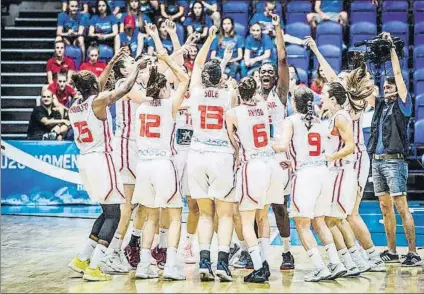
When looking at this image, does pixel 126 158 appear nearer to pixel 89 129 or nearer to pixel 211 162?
pixel 89 129

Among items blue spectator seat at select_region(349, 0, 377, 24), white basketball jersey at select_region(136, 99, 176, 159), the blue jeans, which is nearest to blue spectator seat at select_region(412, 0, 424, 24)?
blue spectator seat at select_region(349, 0, 377, 24)

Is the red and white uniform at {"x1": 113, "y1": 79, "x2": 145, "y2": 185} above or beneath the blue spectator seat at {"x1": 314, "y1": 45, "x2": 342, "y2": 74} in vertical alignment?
beneath

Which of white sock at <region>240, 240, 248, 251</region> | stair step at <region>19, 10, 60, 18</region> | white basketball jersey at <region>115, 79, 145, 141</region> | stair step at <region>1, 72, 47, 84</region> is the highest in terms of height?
stair step at <region>19, 10, 60, 18</region>

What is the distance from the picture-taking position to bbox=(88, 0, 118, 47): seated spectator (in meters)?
15.7

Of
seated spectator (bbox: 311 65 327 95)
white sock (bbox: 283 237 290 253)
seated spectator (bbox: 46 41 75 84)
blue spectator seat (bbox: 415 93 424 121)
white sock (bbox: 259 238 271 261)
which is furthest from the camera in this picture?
seated spectator (bbox: 46 41 75 84)

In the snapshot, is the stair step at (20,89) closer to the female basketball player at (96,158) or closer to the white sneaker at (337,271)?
the female basketball player at (96,158)

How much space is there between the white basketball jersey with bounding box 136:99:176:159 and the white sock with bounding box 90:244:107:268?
0.96 metres

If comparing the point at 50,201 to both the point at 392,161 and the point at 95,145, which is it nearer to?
the point at 95,145

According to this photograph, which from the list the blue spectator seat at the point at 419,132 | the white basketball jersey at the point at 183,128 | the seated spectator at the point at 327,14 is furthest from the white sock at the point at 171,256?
the seated spectator at the point at 327,14

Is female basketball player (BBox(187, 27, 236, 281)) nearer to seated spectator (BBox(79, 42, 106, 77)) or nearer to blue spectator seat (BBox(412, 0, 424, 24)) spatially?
seated spectator (BBox(79, 42, 106, 77))

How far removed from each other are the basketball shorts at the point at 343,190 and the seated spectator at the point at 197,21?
24.4 feet

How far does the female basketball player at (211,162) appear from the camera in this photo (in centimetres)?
793

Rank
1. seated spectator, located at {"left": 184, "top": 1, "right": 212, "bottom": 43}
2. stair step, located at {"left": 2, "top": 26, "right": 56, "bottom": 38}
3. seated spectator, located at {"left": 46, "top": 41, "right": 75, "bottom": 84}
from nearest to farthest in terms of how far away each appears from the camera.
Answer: seated spectator, located at {"left": 46, "top": 41, "right": 75, "bottom": 84} → seated spectator, located at {"left": 184, "top": 1, "right": 212, "bottom": 43} → stair step, located at {"left": 2, "top": 26, "right": 56, "bottom": 38}

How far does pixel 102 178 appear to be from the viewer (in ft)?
26.5
